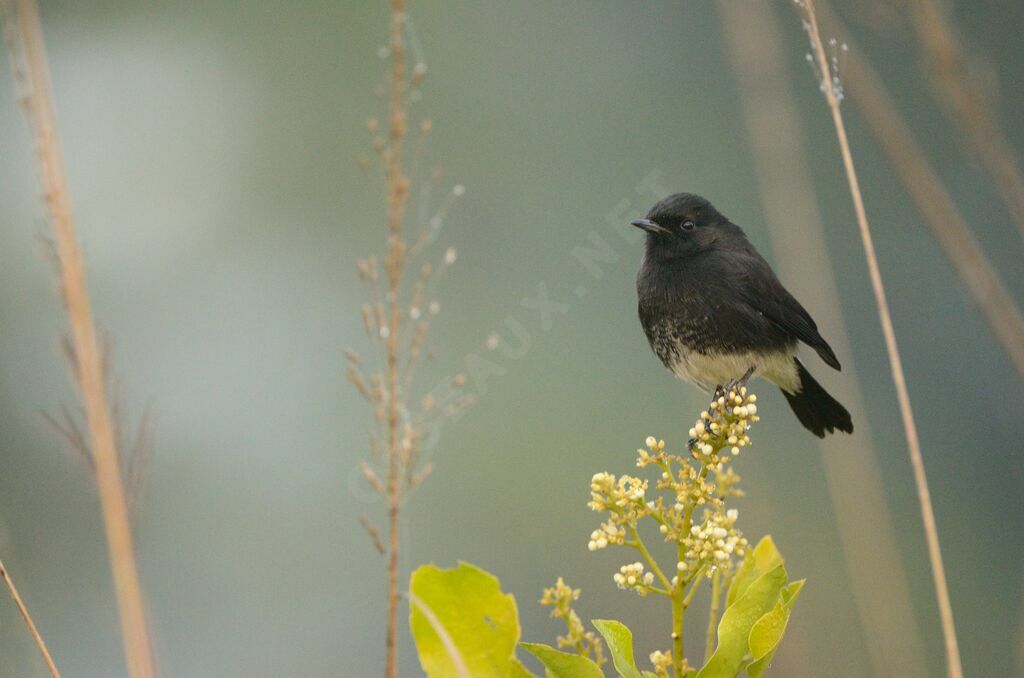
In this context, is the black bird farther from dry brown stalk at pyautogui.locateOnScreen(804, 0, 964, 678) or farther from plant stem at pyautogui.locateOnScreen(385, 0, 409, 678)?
plant stem at pyautogui.locateOnScreen(385, 0, 409, 678)

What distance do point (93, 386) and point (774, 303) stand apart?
142 centimetres

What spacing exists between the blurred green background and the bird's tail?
8.26ft

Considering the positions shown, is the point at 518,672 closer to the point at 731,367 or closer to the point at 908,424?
the point at 908,424

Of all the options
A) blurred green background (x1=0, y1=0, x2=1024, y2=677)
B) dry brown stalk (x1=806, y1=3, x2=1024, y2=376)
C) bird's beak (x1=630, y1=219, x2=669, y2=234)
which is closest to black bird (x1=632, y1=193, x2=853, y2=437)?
bird's beak (x1=630, y1=219, x2=669, y2=234)

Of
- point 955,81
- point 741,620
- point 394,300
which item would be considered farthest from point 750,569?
point 955,81

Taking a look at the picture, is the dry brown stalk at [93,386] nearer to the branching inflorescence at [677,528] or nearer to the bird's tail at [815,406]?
the branching inflorescence at [677,528]

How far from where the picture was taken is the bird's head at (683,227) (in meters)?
2.32

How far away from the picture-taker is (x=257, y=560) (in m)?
5.54

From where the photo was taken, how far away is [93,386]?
1271mm

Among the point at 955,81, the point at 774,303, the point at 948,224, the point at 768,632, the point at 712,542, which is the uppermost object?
the point at 955,81

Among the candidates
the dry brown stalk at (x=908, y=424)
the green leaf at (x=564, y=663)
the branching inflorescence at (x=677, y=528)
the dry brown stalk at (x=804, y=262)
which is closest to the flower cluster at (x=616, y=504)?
the branching inflorescence at (x=677, y=528)

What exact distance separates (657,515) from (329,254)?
510 centimetres

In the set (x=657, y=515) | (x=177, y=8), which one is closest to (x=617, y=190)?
(x=177, y=8)

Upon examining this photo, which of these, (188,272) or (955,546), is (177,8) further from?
(955,546)
